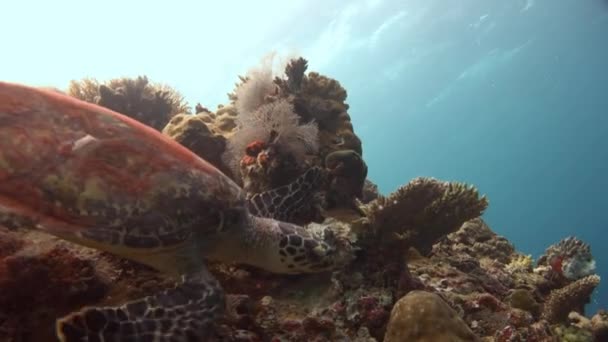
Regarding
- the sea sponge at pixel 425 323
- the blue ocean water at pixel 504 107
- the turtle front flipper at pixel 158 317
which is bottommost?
the turtle front flipper at pixel 158 317

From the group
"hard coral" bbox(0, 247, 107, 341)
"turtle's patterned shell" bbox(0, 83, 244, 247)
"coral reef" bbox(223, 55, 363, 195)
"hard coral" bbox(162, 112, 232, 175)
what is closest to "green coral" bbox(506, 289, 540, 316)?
"coral reef" bbox(223, 55, 363, 195)

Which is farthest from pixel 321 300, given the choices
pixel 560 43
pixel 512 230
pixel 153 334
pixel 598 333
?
pixel 512 230

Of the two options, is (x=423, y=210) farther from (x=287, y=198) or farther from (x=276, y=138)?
(x=276, y=138)

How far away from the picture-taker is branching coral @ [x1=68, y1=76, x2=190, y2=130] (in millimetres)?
6844

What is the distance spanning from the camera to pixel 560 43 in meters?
50.6

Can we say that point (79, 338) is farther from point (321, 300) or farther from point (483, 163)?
point (483, 163)

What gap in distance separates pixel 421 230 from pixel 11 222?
382 centimetres

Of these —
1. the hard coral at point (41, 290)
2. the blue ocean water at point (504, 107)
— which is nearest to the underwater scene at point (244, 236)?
the hard coral at point (41, 290)

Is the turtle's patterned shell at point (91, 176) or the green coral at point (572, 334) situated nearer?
the turtle's patterned shell at point (91, 176)

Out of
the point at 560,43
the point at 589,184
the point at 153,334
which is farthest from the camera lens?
the point at 589,184

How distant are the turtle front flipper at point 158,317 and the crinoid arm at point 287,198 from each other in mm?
1281

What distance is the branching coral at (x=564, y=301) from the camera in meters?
4.04

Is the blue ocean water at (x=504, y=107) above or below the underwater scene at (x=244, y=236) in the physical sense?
above

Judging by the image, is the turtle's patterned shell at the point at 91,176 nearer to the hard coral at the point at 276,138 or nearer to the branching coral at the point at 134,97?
the hard coral at the point at 276,138
